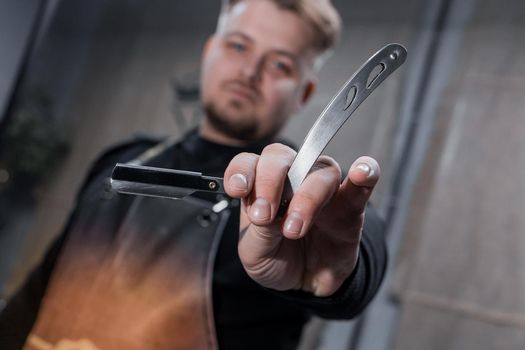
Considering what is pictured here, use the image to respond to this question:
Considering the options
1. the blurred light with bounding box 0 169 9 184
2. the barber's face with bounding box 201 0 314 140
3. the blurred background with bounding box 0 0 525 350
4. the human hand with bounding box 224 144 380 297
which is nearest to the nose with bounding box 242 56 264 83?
the barber's face with bounding box 201 0 314 140

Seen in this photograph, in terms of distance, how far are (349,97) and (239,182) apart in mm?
44

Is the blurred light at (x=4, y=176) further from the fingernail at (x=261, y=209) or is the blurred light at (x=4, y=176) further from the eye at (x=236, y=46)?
the fingernail at (x=261, y=209)

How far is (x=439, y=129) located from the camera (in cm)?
80

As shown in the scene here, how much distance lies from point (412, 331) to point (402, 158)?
0.82 feet

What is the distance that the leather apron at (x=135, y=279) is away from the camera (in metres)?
0.31

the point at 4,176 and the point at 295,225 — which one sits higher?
the point at 295,225

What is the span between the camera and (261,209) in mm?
175

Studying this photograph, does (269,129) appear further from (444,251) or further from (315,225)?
(444,251)

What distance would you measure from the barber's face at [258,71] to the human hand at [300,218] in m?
0.14

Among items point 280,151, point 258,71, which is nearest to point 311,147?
point 280,151

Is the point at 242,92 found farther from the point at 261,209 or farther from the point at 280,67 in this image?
the point at 261,209

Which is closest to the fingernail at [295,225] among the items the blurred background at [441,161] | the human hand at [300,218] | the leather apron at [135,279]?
the human hand at [300,218]

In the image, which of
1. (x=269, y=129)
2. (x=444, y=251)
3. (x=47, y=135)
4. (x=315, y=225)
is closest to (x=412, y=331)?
(x=444, y=251)

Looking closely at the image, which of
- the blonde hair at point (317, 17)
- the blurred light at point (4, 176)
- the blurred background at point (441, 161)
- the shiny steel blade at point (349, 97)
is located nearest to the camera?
the shiny steel blade at point (349, 97)
